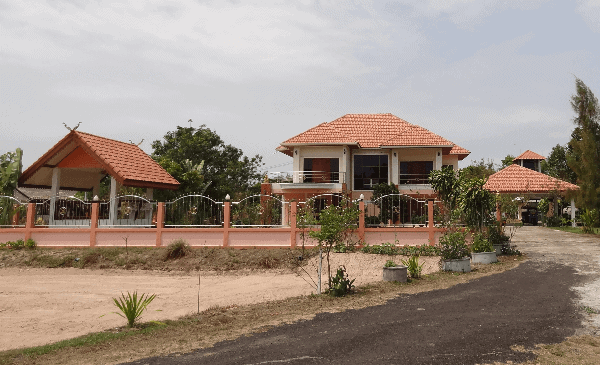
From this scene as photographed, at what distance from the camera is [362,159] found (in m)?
26.6

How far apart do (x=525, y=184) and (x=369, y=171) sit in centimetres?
1339

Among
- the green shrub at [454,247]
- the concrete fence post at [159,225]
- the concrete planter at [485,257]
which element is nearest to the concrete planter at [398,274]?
the green shrub at [454,247]

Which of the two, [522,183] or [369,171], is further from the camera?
[522,183]

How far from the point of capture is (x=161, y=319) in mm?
9844

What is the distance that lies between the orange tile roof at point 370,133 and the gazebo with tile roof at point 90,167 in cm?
773

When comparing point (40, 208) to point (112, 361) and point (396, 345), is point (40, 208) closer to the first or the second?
point (112, 361)

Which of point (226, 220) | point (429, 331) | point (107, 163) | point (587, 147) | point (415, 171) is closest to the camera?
point (429, 331)

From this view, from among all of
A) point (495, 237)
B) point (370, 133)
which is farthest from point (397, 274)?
point (370, 133)

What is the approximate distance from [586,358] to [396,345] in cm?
250

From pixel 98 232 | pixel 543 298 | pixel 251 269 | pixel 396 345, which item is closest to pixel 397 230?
pixel 251 269

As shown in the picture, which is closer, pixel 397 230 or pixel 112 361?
pixel 112 361

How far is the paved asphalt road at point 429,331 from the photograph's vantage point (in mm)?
6273

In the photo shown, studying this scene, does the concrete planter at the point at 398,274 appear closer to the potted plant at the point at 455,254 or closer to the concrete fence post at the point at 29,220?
the potted plant at the point at 455,254

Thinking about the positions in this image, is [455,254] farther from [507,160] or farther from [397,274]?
[507,160]
